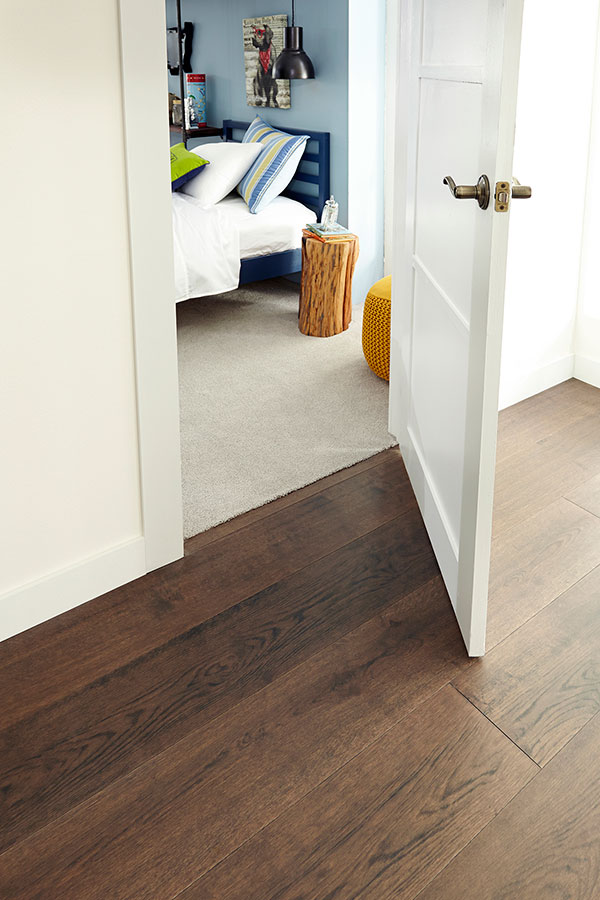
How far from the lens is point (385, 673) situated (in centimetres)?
194

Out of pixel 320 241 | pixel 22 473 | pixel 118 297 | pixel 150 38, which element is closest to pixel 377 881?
pixel 22 473

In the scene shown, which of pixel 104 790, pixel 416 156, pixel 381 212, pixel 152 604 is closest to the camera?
pixel 104 790

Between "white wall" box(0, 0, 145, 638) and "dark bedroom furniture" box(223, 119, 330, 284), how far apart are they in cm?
250

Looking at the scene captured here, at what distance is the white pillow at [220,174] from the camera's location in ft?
15.6

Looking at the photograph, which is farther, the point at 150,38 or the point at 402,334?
the point at 402,334

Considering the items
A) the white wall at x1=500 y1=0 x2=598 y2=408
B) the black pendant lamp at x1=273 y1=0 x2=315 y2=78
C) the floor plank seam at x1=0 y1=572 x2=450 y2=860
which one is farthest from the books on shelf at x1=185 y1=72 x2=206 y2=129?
the floor plank seam at x1=0 y1=572 x2=450 y2=860

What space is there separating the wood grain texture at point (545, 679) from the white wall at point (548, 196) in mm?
1444

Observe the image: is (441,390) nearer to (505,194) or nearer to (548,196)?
(505,194)

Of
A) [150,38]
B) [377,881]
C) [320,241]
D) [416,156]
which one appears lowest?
[377,881]

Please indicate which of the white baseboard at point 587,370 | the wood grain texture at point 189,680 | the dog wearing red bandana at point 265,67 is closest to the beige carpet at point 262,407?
the wood grain texture at point 189,680

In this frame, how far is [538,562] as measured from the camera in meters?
2.37

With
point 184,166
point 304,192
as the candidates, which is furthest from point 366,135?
point 184,166

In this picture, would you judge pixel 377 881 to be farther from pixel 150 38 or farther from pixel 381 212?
pixel 381 212

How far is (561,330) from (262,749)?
246cm
